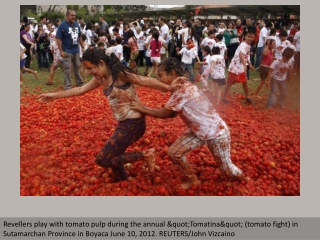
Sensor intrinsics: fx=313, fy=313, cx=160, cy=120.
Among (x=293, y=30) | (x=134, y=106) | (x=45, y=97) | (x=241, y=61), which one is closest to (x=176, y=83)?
(x=134, y=106)

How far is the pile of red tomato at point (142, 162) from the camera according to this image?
12.7 ft

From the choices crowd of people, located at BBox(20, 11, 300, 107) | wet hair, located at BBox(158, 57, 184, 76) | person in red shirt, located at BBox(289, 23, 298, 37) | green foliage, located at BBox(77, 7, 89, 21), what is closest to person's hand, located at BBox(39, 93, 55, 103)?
wet hair, located at BBox(158, 57, 184, 76)

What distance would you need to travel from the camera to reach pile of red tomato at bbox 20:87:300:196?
3875 millimetres

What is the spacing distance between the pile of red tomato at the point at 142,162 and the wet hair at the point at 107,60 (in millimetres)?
1352

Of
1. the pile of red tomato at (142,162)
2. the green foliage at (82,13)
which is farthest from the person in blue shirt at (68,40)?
the green foliage at (82,13)

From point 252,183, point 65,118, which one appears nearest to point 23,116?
point 65,118

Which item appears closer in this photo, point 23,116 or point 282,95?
point 23,116

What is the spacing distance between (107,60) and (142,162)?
64.0 inches

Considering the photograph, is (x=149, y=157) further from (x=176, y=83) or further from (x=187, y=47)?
(x=187, y=47)

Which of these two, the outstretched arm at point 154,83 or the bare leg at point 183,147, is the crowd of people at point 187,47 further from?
the outstretched arm at point 154,83

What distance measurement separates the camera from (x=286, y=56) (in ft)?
22.5

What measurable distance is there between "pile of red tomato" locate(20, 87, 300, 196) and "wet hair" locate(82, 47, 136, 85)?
1352mm

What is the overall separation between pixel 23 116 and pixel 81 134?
1712 mm
